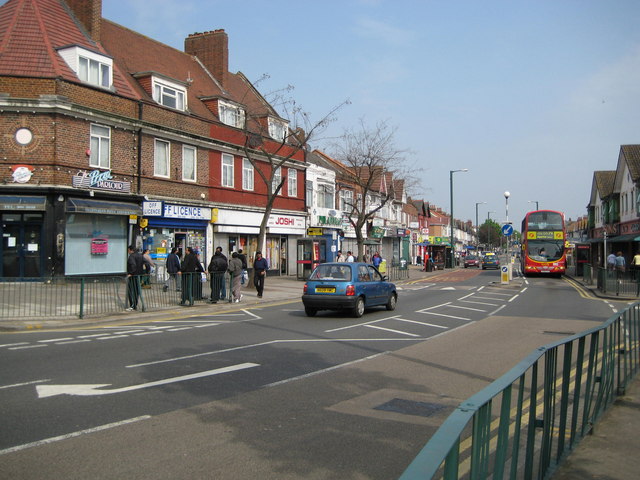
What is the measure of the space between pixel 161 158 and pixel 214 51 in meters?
10.9

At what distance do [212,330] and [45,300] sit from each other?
17.4 feet

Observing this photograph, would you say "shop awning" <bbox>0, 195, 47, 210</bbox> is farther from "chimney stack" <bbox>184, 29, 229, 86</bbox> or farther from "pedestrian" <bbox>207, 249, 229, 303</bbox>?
"chimney stack" <bbox>184, 29, 229, 86</bbox>

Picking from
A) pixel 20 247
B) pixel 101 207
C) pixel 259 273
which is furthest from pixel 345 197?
pixel 20 247

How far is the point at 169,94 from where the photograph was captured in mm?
26641

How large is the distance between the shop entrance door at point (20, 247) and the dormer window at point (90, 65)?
6168 millimetres

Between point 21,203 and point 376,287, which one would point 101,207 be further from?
point 376,287

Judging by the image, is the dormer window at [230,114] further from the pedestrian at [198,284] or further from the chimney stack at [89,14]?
the pedestrian at [198,284]

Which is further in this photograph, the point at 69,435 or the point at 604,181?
the point at 604,181

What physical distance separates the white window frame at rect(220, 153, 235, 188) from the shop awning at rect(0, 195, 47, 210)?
10212mm

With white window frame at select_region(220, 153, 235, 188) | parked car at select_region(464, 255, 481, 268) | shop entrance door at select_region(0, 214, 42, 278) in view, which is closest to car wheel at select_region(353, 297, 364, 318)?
shop entrance door at select_region(0, 214, 42, 278)

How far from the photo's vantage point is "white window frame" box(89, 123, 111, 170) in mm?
22114

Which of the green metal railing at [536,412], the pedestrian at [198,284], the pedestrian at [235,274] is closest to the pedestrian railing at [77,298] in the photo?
the pedestrian at [198,284]

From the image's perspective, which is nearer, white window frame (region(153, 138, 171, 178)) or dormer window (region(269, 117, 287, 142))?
white window frame (region(153, 138, 171, 178))

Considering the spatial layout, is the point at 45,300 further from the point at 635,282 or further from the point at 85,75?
the point at 635,282
